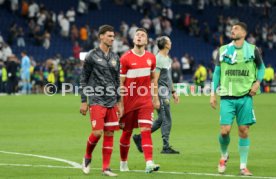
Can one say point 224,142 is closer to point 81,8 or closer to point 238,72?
point 238,72

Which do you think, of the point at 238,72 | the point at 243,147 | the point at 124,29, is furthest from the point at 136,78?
the point at 124,29

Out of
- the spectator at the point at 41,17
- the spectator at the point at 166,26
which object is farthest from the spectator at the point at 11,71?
the spectator at the point at 166,26

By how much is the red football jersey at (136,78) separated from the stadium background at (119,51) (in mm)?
1128

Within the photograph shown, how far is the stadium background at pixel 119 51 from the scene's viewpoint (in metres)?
16.1

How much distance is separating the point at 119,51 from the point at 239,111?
38.8 meters

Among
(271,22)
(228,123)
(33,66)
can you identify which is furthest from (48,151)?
(271,22)

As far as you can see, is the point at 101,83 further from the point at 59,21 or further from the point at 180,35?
the point at 180,35

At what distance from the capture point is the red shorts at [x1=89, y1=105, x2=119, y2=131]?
13461 mm

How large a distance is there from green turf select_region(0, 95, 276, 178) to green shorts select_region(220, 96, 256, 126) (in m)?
0.85

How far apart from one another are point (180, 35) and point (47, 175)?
4643 centimetres

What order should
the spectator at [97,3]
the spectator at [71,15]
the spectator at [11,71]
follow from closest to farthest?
the spectator at [11,71] < the spectator at [71,15] < the spectator at [97,3]

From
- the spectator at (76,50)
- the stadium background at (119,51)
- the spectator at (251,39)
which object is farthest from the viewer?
the spectator at (251,39)

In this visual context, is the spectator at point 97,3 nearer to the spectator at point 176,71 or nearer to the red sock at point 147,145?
the spectator at point 176,71

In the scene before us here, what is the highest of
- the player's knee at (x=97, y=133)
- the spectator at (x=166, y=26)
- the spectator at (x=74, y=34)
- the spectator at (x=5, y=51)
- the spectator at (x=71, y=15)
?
the spectator at (x=71, y=15)
